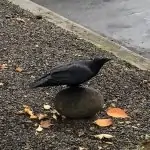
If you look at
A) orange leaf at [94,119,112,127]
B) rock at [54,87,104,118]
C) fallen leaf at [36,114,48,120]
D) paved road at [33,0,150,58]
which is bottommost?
paved road at [33,0,150,58]

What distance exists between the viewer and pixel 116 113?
5441 millimetres

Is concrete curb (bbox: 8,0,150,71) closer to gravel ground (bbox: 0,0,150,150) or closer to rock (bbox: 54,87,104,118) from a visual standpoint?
gravel ground (bbox: 0,0,150,150)

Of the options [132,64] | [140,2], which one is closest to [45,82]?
[132,64]

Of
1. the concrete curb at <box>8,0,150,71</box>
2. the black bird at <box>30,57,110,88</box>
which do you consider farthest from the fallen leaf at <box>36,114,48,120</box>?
the concrete curb at <box>8,0,150,71</box>

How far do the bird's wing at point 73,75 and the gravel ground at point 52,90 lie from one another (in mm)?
459

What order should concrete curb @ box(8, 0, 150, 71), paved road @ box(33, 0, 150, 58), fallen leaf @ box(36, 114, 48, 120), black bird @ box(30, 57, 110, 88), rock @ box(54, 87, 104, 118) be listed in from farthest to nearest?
1. paved road @ box(33, 0, 150, 58)
2. concrete curb @ box(8, 0, 150, 71)
3. fallen leaf @ box(36, 114, 48, 120)
4. rock @ box(54, 87, 104, 118)
5. black bird @ box(30, 57, 110, 88)

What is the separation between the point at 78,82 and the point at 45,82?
0.30 meters

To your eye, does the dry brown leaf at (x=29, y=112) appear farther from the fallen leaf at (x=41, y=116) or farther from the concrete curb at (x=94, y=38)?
the concrete curb at (x=94, y=38)

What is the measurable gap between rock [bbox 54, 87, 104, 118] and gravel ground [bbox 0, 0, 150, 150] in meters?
0.12

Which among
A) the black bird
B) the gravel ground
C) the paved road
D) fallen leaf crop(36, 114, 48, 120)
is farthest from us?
the paved road

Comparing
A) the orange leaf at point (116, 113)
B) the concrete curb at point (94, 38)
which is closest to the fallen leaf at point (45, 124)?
the orange leaf at point (116, 113)

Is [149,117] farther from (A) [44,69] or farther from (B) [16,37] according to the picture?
(B) [16,37]

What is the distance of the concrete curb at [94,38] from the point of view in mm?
7324

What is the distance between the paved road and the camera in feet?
29.1
